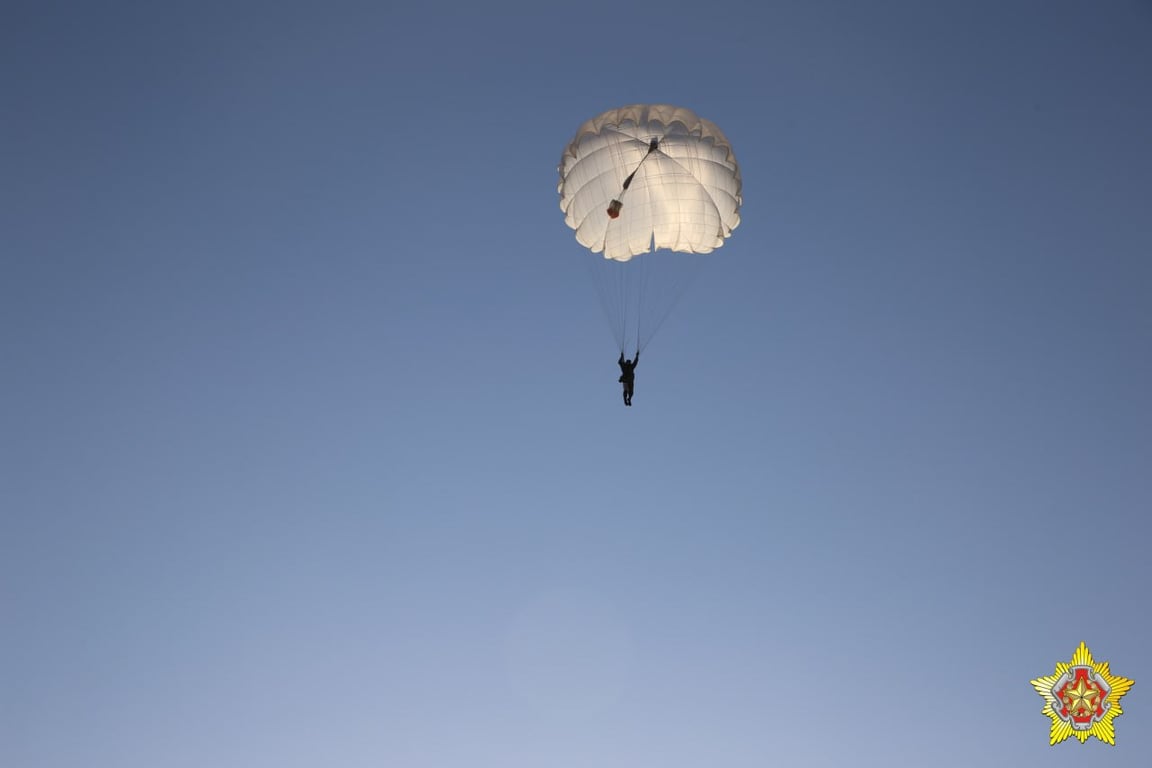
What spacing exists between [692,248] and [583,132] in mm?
5034

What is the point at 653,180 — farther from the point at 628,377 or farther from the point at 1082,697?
the point at 1082,697

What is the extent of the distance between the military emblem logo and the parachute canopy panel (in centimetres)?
2003

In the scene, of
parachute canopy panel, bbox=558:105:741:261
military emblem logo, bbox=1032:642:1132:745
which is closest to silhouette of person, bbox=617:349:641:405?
parachute canopy panel, bbox=558:105:741:261

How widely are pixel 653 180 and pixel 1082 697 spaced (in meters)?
23.8

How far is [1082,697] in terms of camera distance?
33250 mm

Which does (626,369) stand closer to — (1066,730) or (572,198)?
(572,198)

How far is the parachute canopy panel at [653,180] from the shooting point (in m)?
28.1

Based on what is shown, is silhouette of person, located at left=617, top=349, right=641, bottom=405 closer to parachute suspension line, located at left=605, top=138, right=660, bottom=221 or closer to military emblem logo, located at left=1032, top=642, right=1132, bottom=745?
parachute suspension line, located at left=605, top=138, right=660, bottom=221

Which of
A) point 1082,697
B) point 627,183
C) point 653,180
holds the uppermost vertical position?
point 653,180

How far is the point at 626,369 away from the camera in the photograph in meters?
29.3

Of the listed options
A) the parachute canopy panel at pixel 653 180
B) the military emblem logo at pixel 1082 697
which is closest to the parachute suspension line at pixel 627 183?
the parachute canopy panel at pixel 653 180

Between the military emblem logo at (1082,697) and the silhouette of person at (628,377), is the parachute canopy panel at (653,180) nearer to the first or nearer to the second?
the silhouette of person at (628,377)

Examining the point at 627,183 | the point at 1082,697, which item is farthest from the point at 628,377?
the point at 1082,697

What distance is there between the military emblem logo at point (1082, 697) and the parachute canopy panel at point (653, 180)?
65.7 feet
